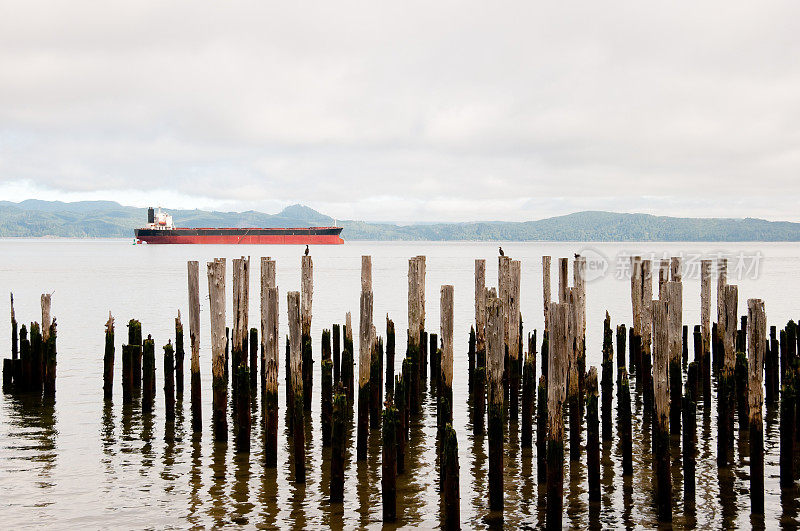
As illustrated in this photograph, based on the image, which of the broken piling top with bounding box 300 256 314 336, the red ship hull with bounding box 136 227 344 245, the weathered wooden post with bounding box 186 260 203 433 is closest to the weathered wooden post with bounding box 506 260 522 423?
the broken piling top with bounding box 300 256 314 336

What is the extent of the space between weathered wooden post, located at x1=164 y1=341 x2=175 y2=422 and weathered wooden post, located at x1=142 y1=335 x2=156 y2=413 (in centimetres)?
68

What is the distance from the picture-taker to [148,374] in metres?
14.5

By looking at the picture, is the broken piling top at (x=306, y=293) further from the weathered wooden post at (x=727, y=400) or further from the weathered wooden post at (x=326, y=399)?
the weathered wooden post at (x=727, y=400)

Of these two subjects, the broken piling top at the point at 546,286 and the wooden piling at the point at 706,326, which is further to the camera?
the broken piling top at the point at 546,286

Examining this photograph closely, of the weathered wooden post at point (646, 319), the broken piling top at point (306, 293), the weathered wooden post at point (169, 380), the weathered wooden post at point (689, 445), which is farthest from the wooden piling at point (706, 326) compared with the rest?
the weathered wooden post at point (169, 380)

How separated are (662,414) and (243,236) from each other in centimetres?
15966

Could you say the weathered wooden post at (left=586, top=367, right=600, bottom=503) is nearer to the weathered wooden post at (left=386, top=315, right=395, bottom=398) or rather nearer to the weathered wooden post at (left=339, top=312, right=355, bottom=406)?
the weathered wooden post at (left=386, top=315, right=395, bottom=398)

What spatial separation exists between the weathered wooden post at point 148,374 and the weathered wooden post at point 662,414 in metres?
9.05

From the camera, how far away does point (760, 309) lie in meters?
9.66

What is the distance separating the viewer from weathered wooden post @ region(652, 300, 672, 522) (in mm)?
9023

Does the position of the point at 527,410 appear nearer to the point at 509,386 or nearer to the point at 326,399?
the point at 509,386

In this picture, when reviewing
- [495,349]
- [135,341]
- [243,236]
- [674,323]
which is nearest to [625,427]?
[674,323]

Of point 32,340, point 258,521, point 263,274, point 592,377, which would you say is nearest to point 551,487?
point 592,377

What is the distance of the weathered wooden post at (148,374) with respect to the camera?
14.3 meters
